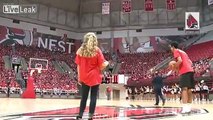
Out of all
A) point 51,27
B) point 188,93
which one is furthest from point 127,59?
point 188,93

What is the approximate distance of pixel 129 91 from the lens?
119 ft

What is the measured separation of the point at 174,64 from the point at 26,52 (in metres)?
33.3

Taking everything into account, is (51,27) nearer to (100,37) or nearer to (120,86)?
(100,37)

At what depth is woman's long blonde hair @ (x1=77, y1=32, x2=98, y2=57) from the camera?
5984mm

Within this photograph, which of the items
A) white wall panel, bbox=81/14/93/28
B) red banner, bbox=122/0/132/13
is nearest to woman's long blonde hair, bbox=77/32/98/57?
red banner, bbox=122/0/132/13

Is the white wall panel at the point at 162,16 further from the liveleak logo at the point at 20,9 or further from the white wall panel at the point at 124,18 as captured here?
the liveleak logo at the point at 20,9

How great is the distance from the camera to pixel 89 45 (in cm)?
602

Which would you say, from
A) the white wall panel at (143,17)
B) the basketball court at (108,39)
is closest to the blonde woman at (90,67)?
the basketball court at (108,39)

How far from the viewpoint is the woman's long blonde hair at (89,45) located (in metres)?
5.98

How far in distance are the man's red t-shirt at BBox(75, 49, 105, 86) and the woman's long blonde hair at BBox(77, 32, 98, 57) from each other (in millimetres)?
112

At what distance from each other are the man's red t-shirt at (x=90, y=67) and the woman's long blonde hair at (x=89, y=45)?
11 centimetres

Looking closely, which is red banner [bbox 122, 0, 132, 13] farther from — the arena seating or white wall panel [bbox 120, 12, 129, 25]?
Result: the arena seating

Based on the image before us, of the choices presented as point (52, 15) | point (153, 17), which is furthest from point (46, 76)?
point (153, 17)

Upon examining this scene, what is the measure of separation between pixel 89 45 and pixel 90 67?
46 cm
